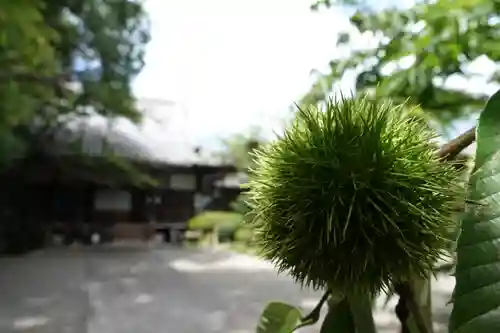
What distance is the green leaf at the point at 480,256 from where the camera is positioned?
115mm

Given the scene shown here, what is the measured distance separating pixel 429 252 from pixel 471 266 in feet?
0.19

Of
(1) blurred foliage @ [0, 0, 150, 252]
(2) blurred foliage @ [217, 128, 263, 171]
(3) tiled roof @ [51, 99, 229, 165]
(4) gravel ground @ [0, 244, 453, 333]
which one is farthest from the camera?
(3) tiled roof @ [51, 99, 229, 165]

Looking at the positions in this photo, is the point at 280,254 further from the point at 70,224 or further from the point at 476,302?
the point at 70,224

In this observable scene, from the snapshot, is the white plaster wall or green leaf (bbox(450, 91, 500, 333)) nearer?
green leaf (bbox(450, 91, 500, 333))

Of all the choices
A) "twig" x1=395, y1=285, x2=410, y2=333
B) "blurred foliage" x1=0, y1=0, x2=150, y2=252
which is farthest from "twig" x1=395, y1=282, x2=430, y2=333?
"blurred foliage" x1=0, y1=0, x2=150, y2=252

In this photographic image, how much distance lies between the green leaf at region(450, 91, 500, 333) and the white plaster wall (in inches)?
196

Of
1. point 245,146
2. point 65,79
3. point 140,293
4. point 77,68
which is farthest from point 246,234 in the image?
point 77,68

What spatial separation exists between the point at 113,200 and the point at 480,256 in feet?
16.6

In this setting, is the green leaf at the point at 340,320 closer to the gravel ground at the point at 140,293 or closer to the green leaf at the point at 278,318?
the green leaf at the point at 278,318

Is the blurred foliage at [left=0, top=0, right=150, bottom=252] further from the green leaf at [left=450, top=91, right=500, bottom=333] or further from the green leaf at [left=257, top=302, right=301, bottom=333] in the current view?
the green leaf at [left=450, top=91, right=500, bottom=333]

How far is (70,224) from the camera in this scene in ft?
15.9

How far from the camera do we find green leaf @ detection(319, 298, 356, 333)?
0.20 m

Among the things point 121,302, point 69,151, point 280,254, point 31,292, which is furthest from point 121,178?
point 280,254

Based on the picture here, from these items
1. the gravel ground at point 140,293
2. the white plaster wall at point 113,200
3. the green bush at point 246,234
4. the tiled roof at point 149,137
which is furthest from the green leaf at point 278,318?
the white plaster wall at point 113,200
